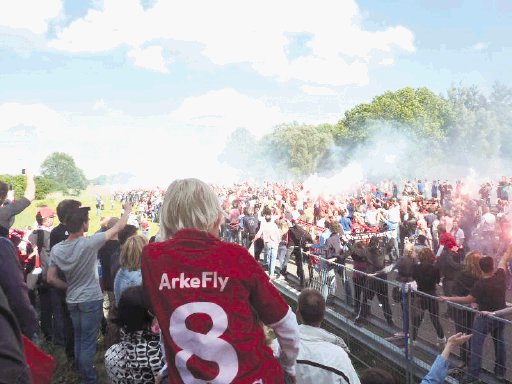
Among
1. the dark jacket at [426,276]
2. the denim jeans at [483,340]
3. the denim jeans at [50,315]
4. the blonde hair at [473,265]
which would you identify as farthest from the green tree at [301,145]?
the denim jeans at [483,340]

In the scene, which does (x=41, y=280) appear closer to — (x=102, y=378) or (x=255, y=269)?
(x=102, y=378)

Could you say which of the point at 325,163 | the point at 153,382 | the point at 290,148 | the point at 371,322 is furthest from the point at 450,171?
the point at 153,382

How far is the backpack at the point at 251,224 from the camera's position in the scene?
13.6 metres

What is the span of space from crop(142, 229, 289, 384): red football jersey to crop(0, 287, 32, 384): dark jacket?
0.63 m

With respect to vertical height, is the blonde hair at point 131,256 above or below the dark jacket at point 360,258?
above

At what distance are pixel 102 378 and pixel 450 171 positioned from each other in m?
63.9

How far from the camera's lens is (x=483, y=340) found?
455 cm

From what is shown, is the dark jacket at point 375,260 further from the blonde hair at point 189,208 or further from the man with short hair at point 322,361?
the blonde hair at point 189,208

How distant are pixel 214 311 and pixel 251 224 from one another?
1186 cm

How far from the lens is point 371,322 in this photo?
6316 millimetres

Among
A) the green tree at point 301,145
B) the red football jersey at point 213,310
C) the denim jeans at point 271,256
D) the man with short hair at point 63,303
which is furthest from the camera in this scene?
the green tree at point 301,145

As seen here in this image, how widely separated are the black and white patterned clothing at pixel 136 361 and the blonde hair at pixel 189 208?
1.15 meters

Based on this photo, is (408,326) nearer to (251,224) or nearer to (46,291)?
(46,291)

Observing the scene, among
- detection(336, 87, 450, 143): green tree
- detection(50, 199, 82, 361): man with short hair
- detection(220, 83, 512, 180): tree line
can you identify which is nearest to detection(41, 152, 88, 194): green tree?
detection(220, 83, 512, 180): tree line
